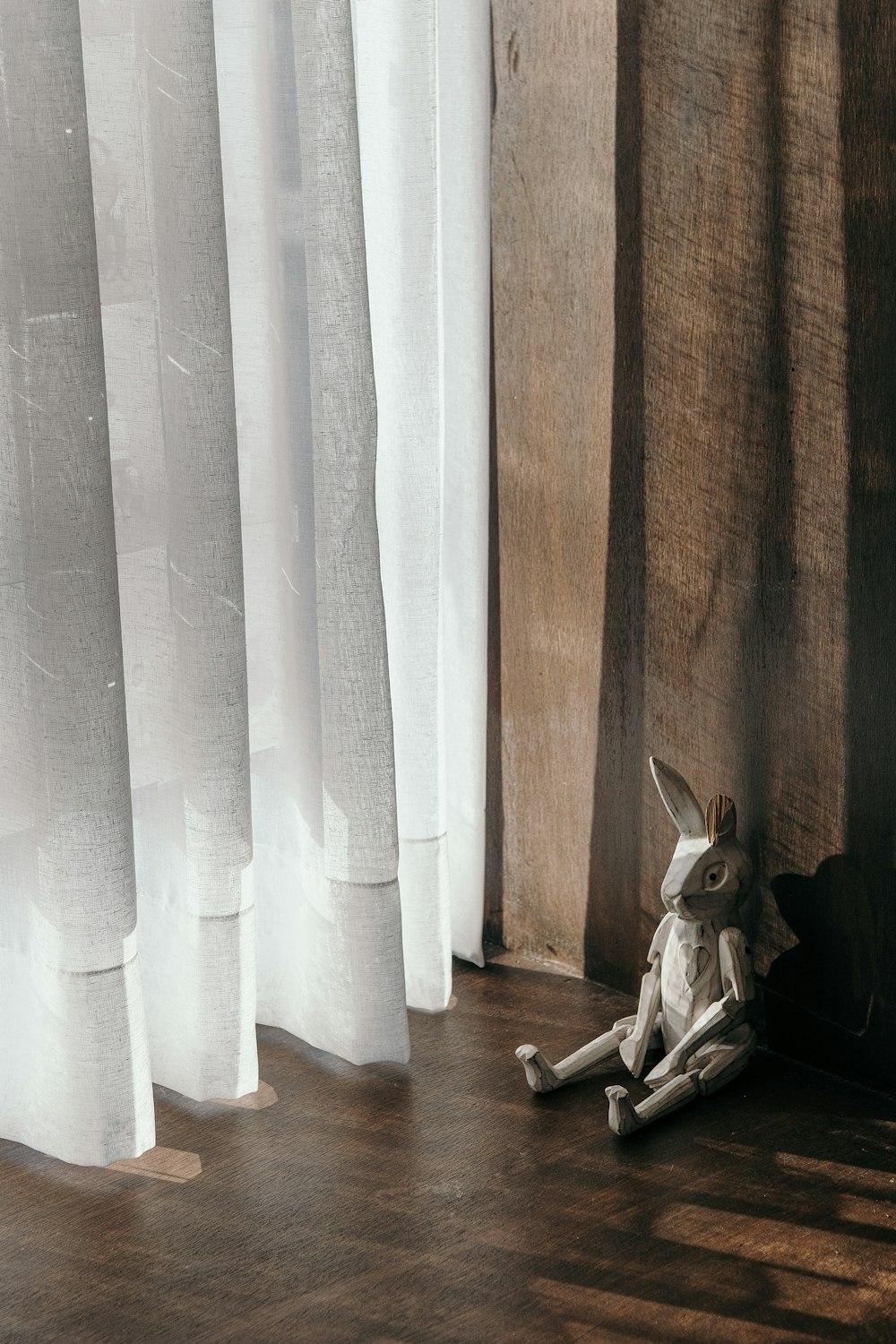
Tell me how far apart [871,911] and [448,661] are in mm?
579

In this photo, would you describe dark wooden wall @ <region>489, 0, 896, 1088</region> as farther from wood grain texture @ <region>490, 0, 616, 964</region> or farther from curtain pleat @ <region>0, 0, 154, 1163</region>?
curtain pleat @ <region>0, 0, 154, 1163</region>

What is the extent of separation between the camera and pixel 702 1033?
156 cm

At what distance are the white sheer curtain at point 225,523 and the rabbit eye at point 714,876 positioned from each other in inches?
12.8

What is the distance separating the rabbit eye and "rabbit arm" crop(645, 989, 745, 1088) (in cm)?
11

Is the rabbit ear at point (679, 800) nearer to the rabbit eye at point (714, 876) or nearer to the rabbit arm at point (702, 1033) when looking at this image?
the rabbit eye at point (714, 876)

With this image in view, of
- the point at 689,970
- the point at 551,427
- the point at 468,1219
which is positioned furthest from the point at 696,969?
the point at 551,427

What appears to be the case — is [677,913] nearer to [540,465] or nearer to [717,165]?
[540,465]

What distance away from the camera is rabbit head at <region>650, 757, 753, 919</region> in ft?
5.02

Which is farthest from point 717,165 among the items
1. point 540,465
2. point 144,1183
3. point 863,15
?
point 144,1183

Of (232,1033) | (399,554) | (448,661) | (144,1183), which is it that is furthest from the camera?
(448,661)

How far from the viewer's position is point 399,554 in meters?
1.69

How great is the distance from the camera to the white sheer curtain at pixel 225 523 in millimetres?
1358

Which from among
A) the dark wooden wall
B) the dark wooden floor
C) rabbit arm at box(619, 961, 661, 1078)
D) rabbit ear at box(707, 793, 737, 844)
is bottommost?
the dark wooden floor

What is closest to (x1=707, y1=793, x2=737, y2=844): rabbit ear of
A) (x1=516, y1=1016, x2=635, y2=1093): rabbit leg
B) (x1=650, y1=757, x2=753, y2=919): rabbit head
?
(x1=650, y1=757, x2=753, y2=919): rabbit head
